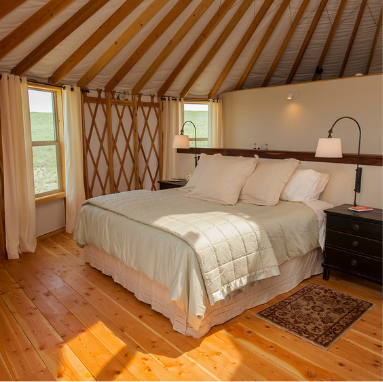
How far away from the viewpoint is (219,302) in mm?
2510

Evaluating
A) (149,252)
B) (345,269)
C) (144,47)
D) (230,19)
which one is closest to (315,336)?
(345,269)

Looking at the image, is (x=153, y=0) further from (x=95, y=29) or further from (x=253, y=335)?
(x=253, y=335)

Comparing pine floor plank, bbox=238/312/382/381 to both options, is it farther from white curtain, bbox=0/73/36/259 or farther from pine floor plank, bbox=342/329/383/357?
white curtain, bbox=0/73/36/259

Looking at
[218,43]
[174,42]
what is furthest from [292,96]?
[174,42]

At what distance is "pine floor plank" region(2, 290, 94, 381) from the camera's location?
6.80ft

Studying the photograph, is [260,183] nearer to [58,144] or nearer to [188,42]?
[188,42]

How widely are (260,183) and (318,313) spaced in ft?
4.22

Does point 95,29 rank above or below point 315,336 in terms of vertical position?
above

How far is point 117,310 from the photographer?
9.09 ft

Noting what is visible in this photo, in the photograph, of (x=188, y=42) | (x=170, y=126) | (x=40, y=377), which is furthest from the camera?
(x=170, y=126)

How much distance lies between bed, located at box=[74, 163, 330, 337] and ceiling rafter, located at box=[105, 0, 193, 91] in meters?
2.20

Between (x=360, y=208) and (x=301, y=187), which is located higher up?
(x=301, y=187)

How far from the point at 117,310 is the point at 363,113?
14.7 ft

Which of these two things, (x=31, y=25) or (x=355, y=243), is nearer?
(x=355, y=243)
